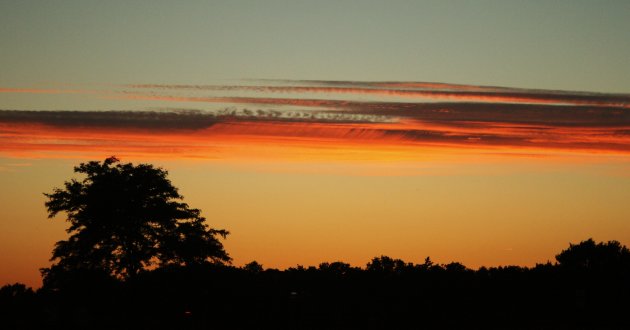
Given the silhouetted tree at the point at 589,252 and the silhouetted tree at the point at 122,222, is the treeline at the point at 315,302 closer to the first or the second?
the silhouetted tree at the point at 122,222

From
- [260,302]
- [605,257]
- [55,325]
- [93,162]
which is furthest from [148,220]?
[605,257]

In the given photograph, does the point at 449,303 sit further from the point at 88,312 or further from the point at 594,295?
the point at 88,312

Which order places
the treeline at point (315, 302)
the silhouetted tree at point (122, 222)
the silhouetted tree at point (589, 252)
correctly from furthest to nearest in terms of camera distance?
the silhouetted tree at point (589, 252) → the silhouetted tree at point (122, 222) → the treeline at point (315, 302)

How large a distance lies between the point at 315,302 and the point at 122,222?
14237mm

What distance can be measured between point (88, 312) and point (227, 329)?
6624 mm

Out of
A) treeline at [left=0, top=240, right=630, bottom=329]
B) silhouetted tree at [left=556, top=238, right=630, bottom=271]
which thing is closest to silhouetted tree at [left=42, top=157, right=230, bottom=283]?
treeline at [left=0, top=240, right=630, bottom=329]

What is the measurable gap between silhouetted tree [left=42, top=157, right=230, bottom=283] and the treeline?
1022 millimetres

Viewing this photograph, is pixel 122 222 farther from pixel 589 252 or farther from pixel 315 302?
pixel 589 252

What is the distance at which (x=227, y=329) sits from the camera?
4275 cm

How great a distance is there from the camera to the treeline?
44094 millimetres

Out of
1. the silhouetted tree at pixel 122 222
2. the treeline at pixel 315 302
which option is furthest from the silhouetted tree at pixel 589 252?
the silhouetted tree at pixel 122 222

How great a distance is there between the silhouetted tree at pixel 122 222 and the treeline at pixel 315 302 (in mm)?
1022

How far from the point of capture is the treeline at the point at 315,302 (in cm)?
4409

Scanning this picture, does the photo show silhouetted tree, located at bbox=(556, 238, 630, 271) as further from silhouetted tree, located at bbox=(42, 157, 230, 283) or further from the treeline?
silhouetted tree, located at bbox=(42, 157, 230, 283)
